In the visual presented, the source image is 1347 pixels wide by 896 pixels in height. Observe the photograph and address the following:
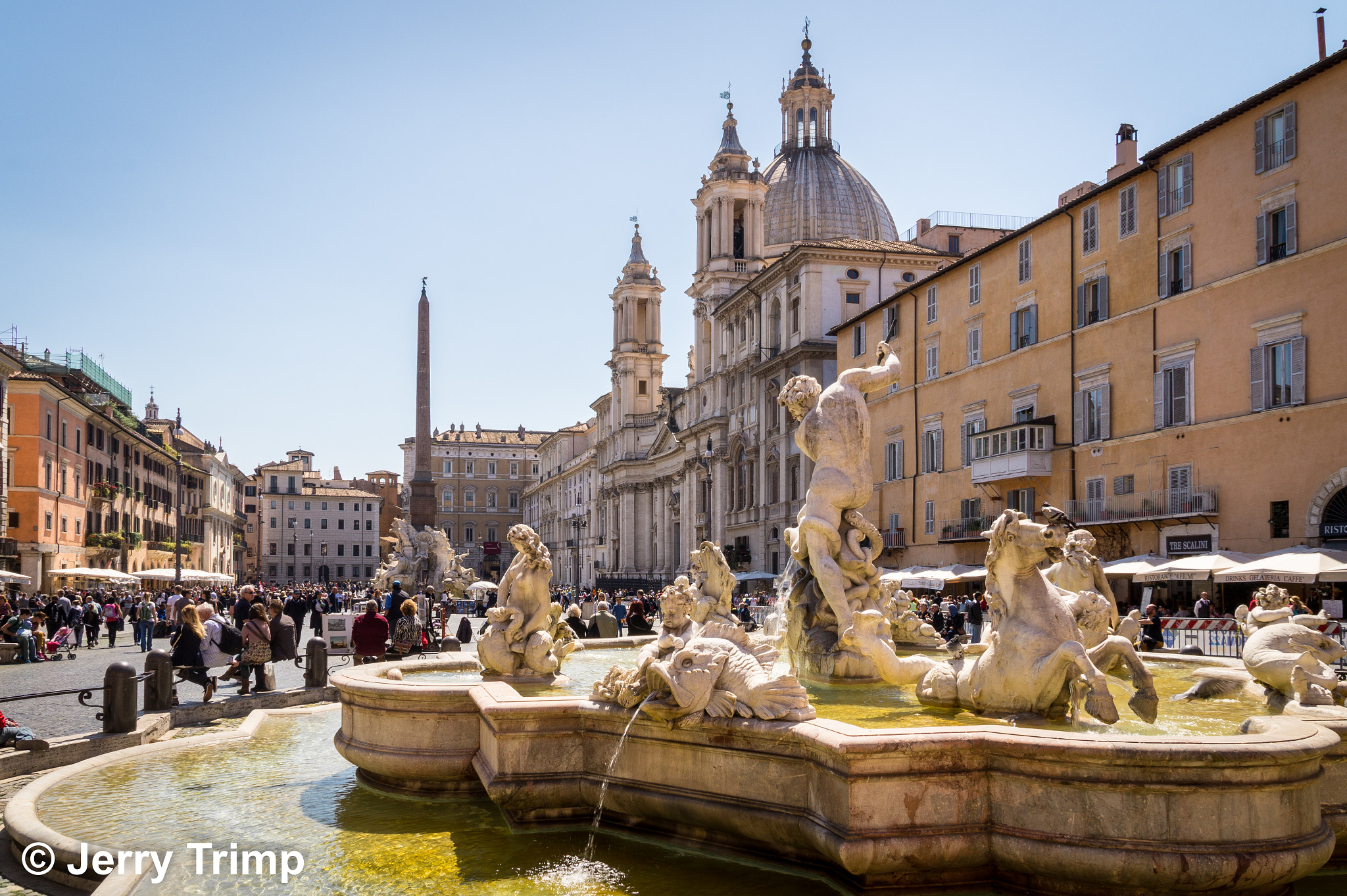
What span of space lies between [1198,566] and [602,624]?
38.0 feet

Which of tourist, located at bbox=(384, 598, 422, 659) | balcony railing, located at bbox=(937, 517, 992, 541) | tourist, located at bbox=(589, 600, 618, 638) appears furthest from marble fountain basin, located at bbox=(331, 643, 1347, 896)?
balcony railing, located at bbox=(937, 517, 992, 541)

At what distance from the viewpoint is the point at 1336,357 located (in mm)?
21500

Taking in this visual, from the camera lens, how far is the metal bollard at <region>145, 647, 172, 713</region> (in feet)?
34.0

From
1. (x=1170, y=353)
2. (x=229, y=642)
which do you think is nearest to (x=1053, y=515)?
(x=229, y=642)

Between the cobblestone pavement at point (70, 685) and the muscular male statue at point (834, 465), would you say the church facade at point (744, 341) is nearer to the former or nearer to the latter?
the cobblestone pavement at point (70, 685)

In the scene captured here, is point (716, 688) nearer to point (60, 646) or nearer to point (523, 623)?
point (523, 623)

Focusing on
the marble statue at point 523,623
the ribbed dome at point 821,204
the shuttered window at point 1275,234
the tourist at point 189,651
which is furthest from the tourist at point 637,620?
the ribbed dome at point 821,204

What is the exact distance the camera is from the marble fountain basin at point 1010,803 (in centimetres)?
418

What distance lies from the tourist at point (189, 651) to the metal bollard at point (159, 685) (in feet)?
4.00

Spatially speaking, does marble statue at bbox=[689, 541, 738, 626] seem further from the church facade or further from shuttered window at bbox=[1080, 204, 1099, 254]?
the church facade

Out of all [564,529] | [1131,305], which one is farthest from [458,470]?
[1131,305]

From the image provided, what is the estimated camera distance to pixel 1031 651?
5.49 m

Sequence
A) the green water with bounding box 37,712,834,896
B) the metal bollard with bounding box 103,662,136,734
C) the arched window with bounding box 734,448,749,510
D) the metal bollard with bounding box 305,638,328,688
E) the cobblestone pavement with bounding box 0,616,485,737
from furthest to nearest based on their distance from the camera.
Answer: the arched window with bounding box 734,448,749,510 < the metal bollard with bounding box 305,638,328,688 < the cobblestone pavement with bounding box 0,616,485,737 < the metal bollard with bounding box 103,662,136,734 < the green water with bounding box 37,712,834,896

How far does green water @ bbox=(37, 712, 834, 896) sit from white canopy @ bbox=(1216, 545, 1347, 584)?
54.0 ft
